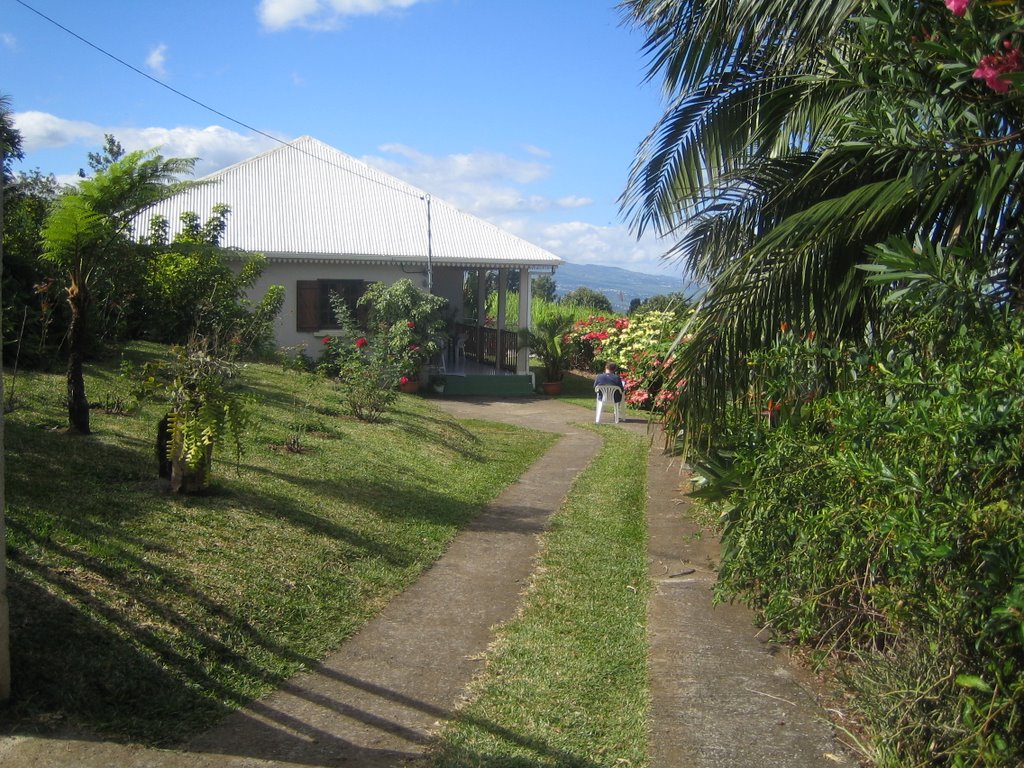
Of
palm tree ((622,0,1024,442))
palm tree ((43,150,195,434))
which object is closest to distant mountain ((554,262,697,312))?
palm tree ((622,0,1024,442))

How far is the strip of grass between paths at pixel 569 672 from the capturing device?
4.79 m

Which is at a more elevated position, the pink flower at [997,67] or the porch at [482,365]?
the pink flower at [997,67]

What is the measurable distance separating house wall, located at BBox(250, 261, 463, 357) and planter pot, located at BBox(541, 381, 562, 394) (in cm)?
398

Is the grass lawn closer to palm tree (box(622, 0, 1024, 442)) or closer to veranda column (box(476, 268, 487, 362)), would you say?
palm tree (box(622, 0, 1024, 442))

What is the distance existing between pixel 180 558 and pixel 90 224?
3608 mm

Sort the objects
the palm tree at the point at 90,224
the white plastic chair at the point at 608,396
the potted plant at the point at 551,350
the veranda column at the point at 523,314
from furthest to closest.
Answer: the potted plant at the point at 551,350, the veranda column at the point at 523,314, the white plastic chair at the point at 608,396, the palm tree at the point at 90,224

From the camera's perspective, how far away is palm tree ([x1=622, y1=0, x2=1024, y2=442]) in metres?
5.04

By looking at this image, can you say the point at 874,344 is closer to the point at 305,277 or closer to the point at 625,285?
the point at 305,277

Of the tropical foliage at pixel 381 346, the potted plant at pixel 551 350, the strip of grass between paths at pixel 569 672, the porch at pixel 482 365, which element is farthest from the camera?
the potted plant at pixel 551 350

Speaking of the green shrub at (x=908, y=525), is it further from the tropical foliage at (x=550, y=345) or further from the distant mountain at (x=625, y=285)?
the tropical foliage at (x=550, y=345)

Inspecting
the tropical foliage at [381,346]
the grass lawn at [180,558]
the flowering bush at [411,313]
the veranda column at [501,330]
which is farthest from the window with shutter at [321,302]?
the grass lawn at [180,558]

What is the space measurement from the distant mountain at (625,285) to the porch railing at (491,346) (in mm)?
1969

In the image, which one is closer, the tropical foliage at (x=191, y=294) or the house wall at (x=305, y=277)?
the tropical foliage at (x=191, y=294)

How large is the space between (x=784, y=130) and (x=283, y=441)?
20.5 feet
